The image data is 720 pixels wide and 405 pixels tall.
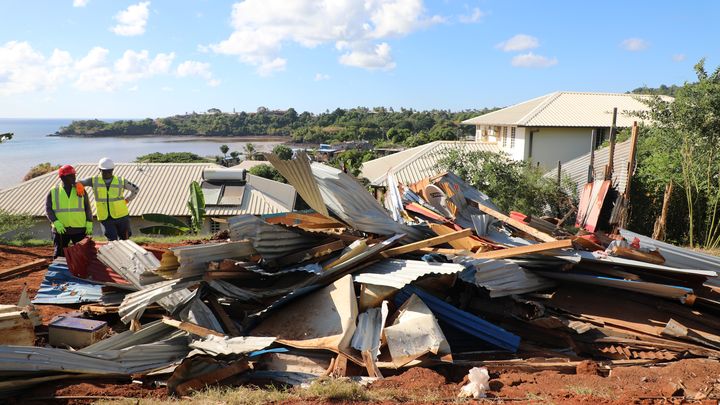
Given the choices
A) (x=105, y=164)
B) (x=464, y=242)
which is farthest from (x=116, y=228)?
(x=464, y=242)

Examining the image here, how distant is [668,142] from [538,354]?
498 inches

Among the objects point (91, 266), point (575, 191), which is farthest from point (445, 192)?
point (575, 191)

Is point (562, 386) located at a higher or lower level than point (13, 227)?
higher

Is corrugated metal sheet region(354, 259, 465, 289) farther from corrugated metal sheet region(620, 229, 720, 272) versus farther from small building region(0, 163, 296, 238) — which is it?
small building region(0, 163, 296, 238)

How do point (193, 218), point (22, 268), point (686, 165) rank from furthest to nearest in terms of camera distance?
point (193, 218), point (686, 165), point (22, 268)

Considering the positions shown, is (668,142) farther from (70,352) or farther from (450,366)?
(70,352)

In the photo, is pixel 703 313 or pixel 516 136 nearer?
pixel 703 313

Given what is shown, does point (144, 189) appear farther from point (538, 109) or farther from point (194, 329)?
point (194, 329)

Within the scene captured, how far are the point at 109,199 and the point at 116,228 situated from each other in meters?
0.43

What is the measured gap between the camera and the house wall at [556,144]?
109 feet

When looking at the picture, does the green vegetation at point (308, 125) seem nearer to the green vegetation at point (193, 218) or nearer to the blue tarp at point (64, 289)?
the green vegetation at point (193, 218)

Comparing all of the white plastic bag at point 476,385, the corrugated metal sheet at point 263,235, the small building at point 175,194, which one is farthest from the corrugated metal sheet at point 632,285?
the small building at point 175,194

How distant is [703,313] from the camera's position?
5324 millimetres

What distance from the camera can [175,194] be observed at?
1251 inches
